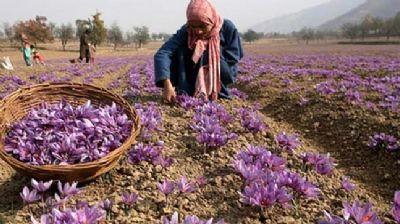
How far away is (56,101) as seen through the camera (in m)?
4.27

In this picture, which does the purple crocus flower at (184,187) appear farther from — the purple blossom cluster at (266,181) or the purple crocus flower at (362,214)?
the purple crocus flower at (362,214)

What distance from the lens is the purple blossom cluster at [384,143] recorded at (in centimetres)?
592

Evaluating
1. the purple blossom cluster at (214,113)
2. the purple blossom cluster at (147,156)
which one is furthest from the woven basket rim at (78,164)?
the purple blossom cluster at (214,113)

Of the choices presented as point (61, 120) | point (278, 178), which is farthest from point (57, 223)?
point (278, 178)

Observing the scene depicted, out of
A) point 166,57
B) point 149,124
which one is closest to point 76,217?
point 149,124

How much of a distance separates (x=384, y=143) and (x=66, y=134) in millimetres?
4769

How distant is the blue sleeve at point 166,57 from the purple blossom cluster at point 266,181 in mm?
2466

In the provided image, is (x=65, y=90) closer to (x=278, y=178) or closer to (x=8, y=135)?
(x=8, y=135)

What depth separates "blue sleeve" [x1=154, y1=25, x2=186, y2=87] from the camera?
20.3ft

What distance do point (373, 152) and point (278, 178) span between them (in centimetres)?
340

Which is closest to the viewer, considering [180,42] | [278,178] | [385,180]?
[278,178]

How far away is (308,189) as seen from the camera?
345cm

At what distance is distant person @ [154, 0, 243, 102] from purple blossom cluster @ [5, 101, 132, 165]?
7.79 feet

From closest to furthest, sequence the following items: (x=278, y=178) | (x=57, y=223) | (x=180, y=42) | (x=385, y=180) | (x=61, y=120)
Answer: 1. (x=57, y=223)
2. (x=278, y=178)
3. (x=61, y=120)
4. (x=385, y=180)
5. (x=180, y=42)
